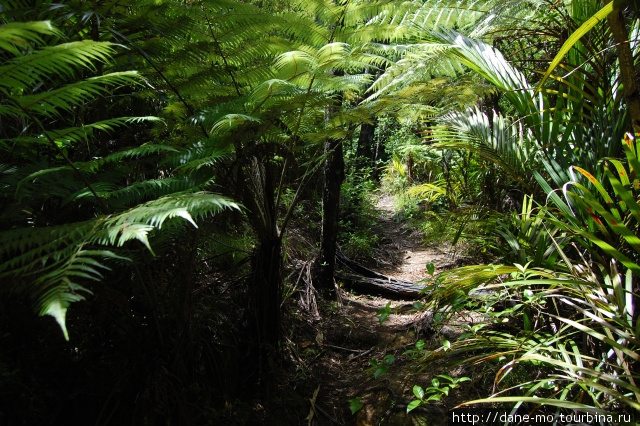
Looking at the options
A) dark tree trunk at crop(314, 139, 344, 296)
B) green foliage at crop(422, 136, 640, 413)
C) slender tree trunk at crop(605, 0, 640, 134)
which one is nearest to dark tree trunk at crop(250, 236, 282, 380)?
green foliage at crop(422, 136, 640, 413)

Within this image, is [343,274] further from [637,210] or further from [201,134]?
[637,210]

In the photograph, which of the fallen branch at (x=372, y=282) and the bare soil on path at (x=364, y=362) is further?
the fallen branch at (x=372, y=282)

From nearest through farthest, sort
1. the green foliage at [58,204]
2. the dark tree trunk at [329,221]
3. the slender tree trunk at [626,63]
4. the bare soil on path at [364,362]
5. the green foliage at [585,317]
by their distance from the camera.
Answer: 1. the green foliage at [58,204]
2. the green foliage at [585,317]
3. the slender tree trunk at [626,63]
4. the bare soil on path at [364,362]
5. the dark tree trunk at [329,221]

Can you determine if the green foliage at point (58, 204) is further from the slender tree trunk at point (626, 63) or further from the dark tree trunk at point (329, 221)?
the dark tree trunk at point (329, 221)

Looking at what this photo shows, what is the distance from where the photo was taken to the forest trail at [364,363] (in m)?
2.22

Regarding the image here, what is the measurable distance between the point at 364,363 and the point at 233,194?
160 centimetres

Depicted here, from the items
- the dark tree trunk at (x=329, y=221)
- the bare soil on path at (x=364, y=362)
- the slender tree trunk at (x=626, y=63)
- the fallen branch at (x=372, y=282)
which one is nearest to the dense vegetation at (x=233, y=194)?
the slender tree trunk at (x=626, y=63)

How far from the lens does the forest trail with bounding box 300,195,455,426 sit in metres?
2.22

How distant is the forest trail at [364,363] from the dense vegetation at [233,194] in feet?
0.96

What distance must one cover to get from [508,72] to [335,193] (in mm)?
2043

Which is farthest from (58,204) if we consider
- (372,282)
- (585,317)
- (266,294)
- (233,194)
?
(372,282)

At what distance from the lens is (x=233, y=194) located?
207 cm

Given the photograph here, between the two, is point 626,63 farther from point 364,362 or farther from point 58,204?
point 58,204

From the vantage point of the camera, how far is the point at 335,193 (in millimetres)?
4059
